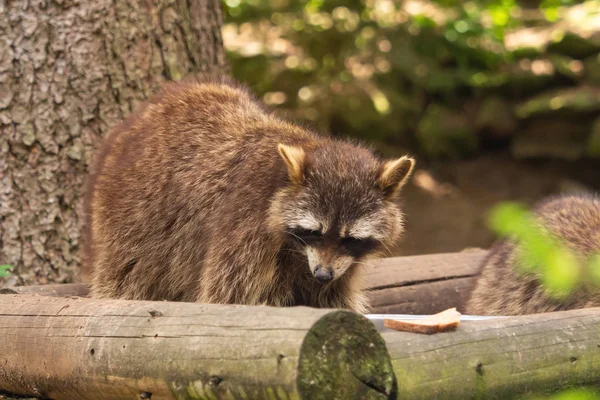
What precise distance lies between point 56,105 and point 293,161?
195 centimetres

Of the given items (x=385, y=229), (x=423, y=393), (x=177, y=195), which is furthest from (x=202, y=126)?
(x=423, y=393)

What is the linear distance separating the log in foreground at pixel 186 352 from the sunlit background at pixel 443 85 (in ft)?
22.0

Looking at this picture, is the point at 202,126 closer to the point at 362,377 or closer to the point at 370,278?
the point at 370,278

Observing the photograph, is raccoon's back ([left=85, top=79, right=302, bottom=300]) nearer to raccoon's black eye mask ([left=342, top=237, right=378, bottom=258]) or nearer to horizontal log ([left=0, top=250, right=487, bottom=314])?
raccoon's black eye mask ([left=342, top=237, right=378, bottom=258])

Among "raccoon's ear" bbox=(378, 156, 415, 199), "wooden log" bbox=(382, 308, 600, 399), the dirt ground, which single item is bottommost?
the dirt ground

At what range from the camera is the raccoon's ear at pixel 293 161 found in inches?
138

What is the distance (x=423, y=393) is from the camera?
2.57 meters

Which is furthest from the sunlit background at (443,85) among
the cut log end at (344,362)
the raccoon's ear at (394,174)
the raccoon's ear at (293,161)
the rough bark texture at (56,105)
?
the cut log end at (344,362)

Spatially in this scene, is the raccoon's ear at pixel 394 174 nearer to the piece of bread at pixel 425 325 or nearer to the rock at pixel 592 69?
the piece of bread at pixel 425 325

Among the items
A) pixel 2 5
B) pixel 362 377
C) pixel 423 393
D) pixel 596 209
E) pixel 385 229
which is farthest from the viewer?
pixel 2 5

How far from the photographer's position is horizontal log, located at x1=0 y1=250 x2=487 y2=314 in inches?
188

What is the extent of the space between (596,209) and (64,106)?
9.86 ft

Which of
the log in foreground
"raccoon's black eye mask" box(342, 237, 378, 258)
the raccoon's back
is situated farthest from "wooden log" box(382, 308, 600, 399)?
the raccoon's back

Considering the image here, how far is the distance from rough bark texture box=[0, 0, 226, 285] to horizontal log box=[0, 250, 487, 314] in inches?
69.3
